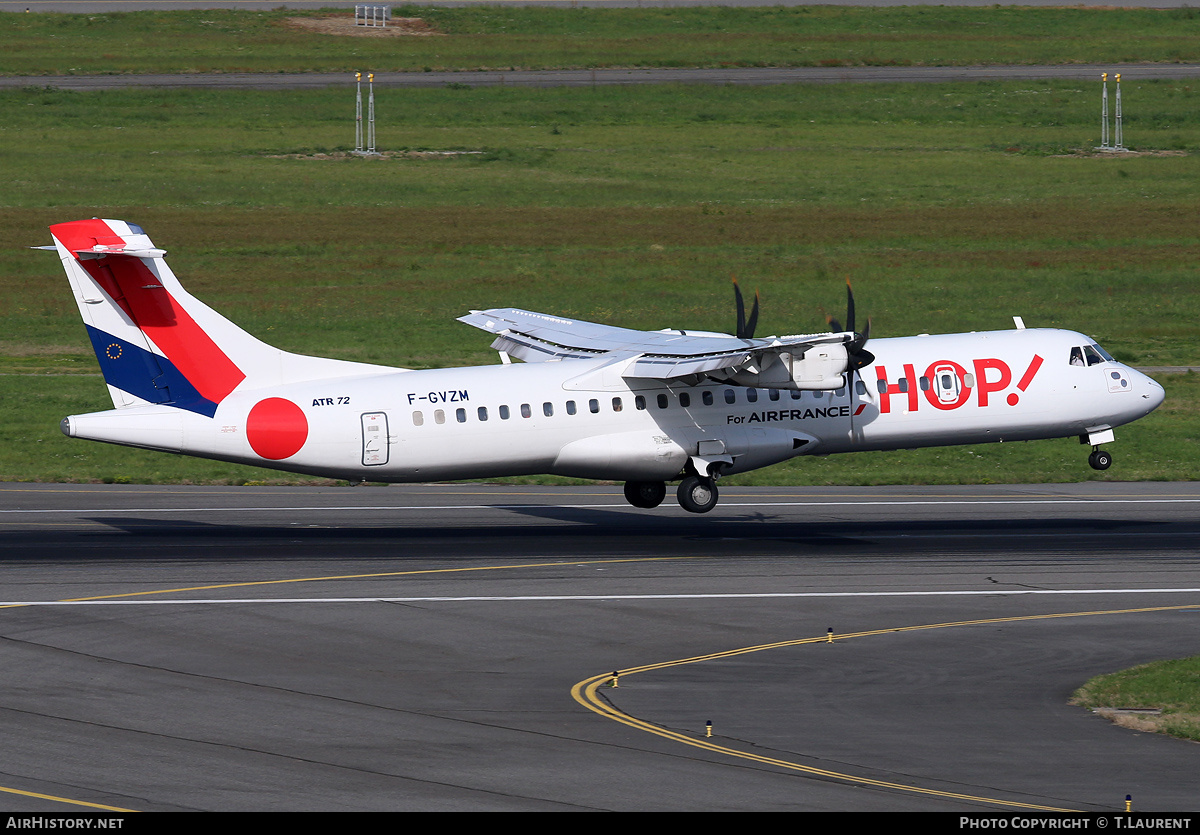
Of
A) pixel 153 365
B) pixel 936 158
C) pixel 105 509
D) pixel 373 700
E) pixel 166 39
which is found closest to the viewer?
pixel 373 700

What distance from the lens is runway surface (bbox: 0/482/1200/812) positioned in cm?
1756

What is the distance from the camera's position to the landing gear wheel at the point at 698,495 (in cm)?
3312

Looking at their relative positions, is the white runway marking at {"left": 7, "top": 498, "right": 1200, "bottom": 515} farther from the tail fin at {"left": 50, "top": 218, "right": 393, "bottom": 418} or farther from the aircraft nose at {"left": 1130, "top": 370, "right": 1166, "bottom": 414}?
the tail fin at {"left": 50, "top": 218, "right": 393, "bottom": 418}

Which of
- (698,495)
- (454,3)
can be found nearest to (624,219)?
(698,495)

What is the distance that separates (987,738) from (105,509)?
23519 millimetres

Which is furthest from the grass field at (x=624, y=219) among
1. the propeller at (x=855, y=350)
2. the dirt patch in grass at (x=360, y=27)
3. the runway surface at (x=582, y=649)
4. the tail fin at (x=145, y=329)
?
the tail fin at (x=145, y=329)

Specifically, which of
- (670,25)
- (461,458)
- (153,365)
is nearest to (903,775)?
(461,458)

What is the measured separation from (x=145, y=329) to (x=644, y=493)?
11818 mm

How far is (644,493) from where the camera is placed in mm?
35000

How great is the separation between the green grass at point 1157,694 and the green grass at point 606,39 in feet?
287

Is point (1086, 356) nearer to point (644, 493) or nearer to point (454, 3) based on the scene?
point (644, 493)

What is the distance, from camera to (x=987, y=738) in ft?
63.4

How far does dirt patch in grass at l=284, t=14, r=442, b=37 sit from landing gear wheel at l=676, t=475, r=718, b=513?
86.1 meters

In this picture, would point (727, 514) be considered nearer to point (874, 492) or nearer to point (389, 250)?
point (874, 492)
